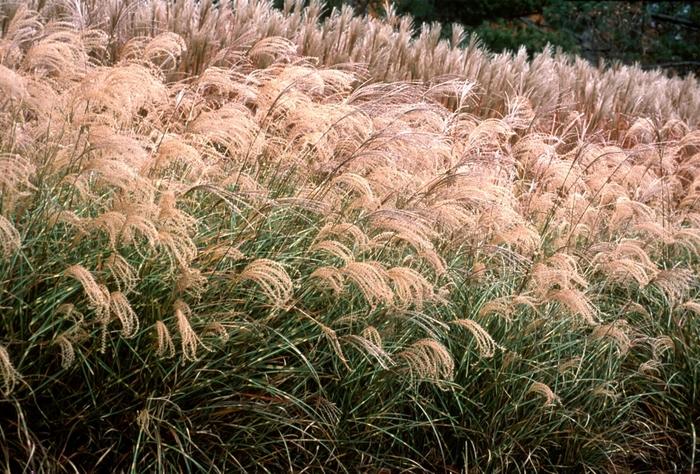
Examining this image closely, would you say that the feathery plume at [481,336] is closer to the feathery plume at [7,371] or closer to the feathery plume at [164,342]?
the feathery plume at [164,342]

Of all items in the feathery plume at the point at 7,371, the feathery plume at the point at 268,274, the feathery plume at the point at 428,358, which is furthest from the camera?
the feathery plume at the point at 428,358

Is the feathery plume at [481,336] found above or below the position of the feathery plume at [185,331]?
below

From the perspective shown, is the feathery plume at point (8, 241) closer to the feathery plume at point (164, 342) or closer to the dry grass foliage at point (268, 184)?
the dry grass foliage at point (268, 184)

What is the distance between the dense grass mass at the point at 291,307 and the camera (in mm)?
3506

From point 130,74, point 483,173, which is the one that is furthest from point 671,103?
point 130,74

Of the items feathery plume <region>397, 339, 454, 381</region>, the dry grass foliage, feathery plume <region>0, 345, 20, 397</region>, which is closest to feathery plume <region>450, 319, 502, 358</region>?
the dry grass foliage

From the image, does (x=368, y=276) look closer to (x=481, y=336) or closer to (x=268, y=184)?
(x=481, y=336)

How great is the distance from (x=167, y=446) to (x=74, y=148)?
1.13 meters

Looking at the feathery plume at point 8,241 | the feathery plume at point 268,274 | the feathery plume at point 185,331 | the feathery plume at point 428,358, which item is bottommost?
the feathery plume at point 428,358

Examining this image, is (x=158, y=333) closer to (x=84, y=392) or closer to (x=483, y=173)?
(x=84, y=392)

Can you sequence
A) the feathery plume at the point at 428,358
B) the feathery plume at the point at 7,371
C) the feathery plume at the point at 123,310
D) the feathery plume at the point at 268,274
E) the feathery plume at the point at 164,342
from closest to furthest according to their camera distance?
the feathery plume at the point at 7,371 → the feathery plume at the point at 123,310 → the feathery plume at the point at 164,342 → the feathery plume at the point at 268,274 → the feathery plume at the point at 428,358

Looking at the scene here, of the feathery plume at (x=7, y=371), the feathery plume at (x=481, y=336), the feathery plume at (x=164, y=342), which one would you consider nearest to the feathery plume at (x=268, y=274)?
the feathery plume at (x=164, y=342)

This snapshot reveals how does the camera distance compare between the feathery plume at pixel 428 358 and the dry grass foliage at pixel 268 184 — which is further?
the feathery plume at pixel 428 358

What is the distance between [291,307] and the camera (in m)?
3.84
